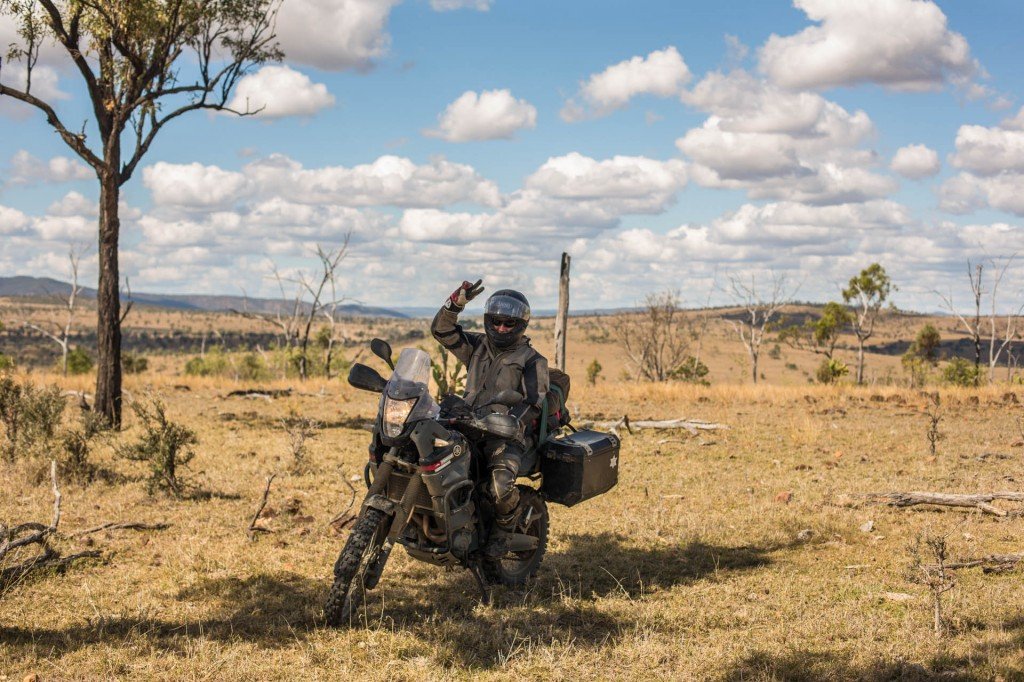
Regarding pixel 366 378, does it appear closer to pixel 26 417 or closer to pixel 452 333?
pixel 452 333

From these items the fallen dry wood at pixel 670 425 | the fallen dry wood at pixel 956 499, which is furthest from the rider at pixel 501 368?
the fallen dry wood at pixel 670 425

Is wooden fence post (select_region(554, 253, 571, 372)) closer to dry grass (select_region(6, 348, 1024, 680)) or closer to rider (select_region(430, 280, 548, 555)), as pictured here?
dry grass (select_region(6, 348, 1024, 680))

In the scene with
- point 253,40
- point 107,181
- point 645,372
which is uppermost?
point 253,40

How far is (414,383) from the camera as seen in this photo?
580cm

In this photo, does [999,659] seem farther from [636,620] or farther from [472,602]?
[472,602]

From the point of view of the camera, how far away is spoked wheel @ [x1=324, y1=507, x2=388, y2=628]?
569cm

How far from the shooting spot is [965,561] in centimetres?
805

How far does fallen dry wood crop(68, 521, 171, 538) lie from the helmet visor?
4.78 metres

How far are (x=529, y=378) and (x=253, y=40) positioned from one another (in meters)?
15.1

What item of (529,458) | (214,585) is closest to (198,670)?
(214,585)

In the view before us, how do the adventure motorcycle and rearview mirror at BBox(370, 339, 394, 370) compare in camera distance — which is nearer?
the adventure motorcycle

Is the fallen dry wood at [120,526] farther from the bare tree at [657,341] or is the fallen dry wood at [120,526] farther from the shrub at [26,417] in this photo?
the bare tree at [657,341]

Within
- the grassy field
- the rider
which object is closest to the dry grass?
the grassy field

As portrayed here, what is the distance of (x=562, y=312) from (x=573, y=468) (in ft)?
55.6
